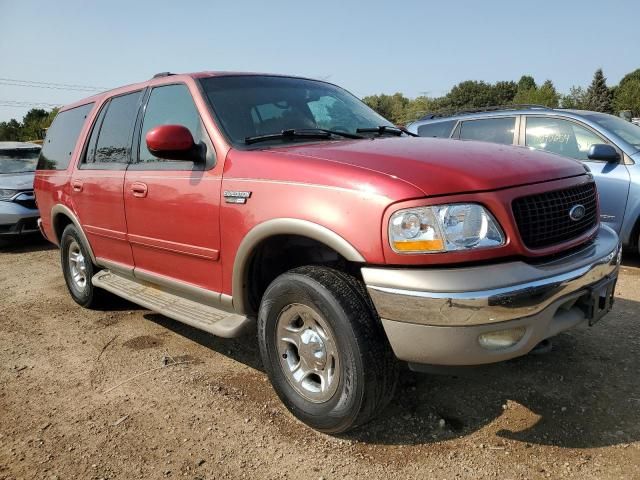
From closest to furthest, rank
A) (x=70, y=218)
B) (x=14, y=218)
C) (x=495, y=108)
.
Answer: (x=70, y=218), (x=495, y=108), (x=14, y=218)

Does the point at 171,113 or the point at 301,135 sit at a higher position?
the point at 171,113

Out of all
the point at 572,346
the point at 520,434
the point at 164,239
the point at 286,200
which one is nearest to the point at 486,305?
the point at 520,434

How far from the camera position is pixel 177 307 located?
3.34 meters

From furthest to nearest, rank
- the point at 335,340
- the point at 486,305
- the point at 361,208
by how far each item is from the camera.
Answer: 1. the point at 335,340
2. the point at 361,208
3. the point at 486,305

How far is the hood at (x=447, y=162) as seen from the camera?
222cm

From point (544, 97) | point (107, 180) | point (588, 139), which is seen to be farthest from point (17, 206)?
point (544, 97)

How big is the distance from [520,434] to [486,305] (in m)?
0.89

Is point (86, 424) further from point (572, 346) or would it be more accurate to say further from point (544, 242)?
point (572, 346)

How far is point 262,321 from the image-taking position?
2.73 meters

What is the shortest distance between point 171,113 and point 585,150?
4.64 m

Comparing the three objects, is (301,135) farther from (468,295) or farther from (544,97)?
(544,97)

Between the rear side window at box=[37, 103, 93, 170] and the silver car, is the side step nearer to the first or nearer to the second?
the rear side window at box=[37, 103, 93, 170]

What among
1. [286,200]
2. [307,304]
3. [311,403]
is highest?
[286,200]

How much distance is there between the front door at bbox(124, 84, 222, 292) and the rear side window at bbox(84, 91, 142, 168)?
204 mm
